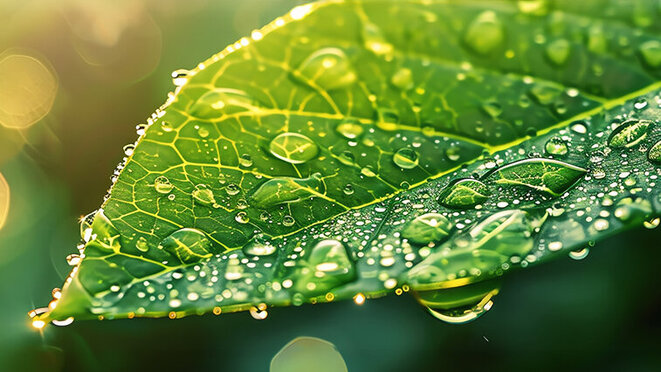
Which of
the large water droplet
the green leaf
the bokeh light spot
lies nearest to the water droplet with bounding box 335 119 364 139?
the green leaf

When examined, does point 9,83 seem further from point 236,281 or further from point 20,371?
point 236,281

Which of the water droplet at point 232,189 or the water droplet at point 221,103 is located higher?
the water droplet at point 221,103

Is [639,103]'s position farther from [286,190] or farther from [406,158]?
[286,190]

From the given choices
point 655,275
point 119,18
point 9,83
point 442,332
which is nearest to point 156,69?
point 119,18

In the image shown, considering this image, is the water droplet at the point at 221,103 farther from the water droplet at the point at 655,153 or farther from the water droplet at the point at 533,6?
the water droplet at the point at 655,153

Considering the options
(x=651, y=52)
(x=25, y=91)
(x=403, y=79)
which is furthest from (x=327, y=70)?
A: (x=25, y=91)

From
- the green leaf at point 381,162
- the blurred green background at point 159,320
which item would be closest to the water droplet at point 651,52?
the green leaf at point 381,162
